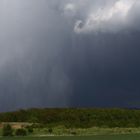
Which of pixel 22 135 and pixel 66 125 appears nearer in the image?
pixel 22 135

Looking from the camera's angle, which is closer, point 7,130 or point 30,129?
point 7,130

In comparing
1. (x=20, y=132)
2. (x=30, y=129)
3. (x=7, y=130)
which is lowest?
(x=20, y=132)

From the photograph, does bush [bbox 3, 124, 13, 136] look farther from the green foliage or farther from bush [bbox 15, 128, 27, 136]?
the green foliage

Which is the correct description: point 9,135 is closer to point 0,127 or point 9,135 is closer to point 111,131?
point 0,127

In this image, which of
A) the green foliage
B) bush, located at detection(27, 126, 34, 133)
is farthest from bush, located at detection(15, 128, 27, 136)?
the green foliage

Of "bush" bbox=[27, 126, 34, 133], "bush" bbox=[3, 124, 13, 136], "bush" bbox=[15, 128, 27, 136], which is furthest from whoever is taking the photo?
"bush" bbox=[27, 126, 34, 133]

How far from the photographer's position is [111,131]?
175 metres

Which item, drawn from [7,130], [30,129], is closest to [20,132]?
[7,130]

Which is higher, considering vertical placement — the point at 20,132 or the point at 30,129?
the point at 30,129

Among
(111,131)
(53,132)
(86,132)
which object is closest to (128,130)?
(111,131)

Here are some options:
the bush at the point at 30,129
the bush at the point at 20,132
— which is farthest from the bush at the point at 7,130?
the bush at the point at 30,129

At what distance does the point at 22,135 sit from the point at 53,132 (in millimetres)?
14352

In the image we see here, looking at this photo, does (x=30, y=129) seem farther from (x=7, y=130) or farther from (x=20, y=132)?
(x=7, y=130)

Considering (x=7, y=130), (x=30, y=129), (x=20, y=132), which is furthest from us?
(x=30, y=129)
